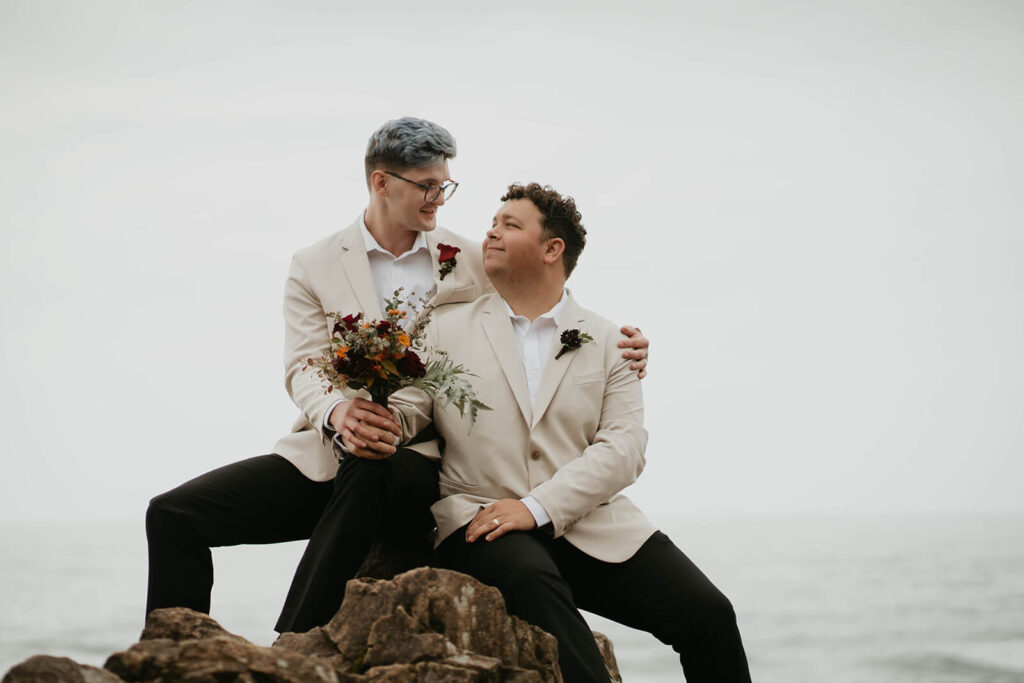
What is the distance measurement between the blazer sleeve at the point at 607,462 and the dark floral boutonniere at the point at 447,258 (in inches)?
43.5

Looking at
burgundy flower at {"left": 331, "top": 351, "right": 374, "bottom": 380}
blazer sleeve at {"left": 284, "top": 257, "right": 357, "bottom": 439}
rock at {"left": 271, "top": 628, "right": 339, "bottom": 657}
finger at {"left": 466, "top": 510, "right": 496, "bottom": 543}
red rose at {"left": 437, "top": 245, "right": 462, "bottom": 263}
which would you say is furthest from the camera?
red rose at {"left": 437, "top": 245, "right": 462, "bottom": 263}

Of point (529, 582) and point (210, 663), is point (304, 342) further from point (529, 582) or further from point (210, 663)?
point (210, 663)

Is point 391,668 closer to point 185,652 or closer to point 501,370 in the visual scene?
point 185,652

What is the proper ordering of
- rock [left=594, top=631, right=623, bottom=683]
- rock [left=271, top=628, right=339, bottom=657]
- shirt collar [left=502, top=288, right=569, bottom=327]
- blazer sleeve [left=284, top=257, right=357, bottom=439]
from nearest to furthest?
1. rock [left=271, top=628, right=339, bottom=657]
2. blazer sleeve [left=284, top=257, right=357, bottom=439]
3. shirt collar [left=502, top=288, right=569, bottom=327]
4. rock [left=594, top=631, right=623, bottom=683]

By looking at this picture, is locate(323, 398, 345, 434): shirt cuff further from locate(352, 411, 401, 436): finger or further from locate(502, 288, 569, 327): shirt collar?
locate(502, 288, 569, 327): shirt collar

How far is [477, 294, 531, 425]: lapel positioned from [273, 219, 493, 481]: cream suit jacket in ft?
1.37

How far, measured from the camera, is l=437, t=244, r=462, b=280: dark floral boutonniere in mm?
6496

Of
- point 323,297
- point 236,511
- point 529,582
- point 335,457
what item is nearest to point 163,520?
point 236,511

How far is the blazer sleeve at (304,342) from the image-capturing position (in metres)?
5.84

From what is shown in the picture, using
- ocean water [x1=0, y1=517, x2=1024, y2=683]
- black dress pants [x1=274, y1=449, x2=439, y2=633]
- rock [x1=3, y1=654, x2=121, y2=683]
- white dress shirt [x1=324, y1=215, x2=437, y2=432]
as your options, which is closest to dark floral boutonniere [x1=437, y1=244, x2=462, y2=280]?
white dress shirt [x1=324, y1=215, x2=437, y2=432]

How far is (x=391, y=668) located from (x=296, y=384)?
232 centimetres

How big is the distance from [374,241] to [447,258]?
1.78 feet

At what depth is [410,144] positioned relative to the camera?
6582mm

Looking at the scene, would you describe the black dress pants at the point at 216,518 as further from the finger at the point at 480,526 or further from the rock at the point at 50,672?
the rock at the point at 50,672
